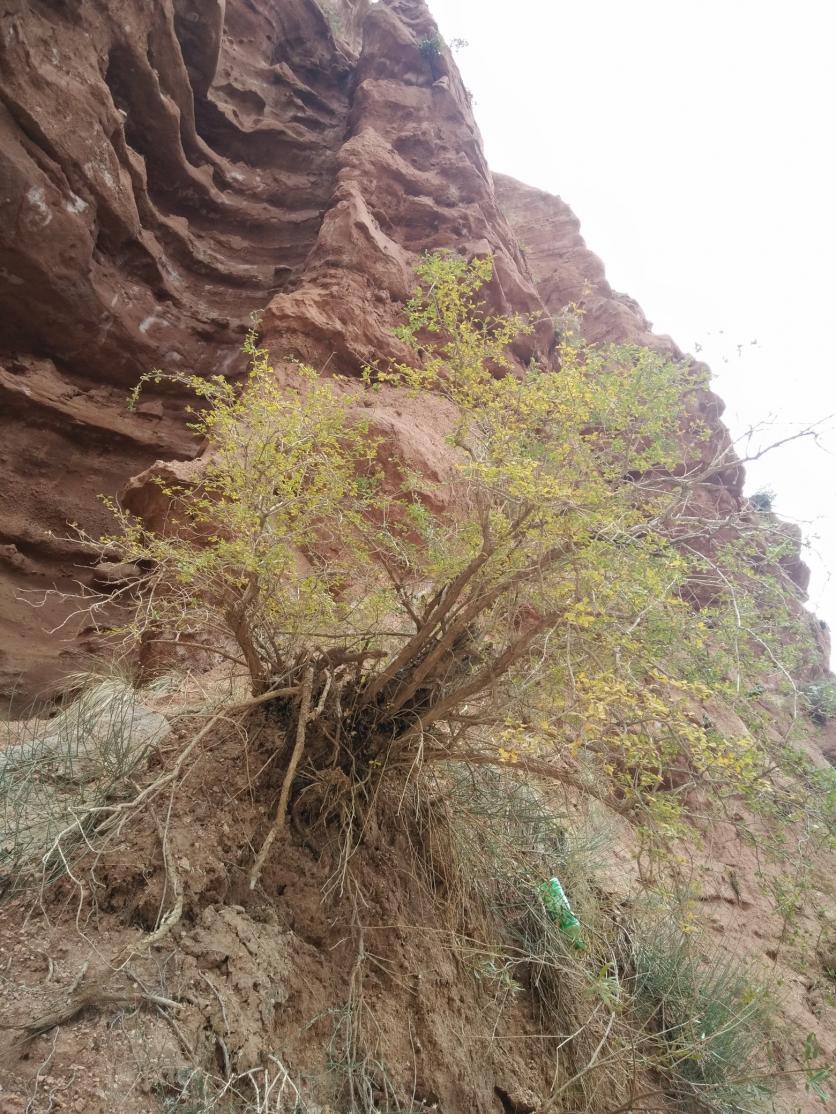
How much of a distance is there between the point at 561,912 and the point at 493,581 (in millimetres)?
2920

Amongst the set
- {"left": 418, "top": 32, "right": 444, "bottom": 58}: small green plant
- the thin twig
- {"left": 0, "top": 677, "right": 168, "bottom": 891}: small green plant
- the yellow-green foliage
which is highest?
{"left": 418, "top": 32, "right": 444, "bottom": 58}: small green plant

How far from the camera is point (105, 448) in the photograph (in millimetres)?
9859

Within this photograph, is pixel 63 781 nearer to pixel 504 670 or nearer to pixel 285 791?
pixel 285 791

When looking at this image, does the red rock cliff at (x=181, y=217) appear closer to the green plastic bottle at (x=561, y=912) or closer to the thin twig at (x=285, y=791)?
the thin twig at (x=285, y=791)

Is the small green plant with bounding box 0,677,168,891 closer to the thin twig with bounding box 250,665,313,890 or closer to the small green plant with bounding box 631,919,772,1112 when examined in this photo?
the thin twig with bounding box 250,665,313,890

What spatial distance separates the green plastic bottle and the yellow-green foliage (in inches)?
52.2

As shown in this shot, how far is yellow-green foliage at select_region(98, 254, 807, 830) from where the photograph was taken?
11.7ft

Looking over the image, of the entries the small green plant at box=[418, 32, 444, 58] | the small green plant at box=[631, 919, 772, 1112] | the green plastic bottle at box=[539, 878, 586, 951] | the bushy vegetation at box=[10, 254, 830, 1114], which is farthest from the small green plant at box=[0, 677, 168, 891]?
the small green plant at box=[418, 32, 444, 58]

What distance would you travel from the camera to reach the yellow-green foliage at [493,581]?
3.57 m

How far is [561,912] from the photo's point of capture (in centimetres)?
489

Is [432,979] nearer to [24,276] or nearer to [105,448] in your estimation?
[105,448]

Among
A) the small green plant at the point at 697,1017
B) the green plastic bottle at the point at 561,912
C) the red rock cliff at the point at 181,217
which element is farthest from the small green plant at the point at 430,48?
the small green plant at the point at 697,1017

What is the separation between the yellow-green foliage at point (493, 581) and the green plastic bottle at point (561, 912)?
133 centimetres

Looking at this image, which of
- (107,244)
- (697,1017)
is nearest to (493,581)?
(697,1017)
